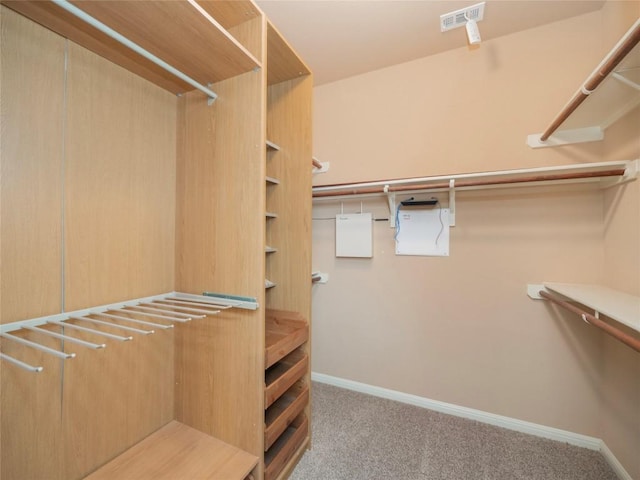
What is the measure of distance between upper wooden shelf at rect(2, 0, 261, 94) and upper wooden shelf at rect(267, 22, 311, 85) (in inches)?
5.1

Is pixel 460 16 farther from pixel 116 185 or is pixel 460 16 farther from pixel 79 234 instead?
pixel 79 234

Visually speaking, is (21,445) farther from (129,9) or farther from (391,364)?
(391,364)

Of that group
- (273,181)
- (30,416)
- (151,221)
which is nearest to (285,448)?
(30,416)

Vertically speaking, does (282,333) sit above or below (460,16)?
below

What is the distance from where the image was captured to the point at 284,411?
4.34 feet

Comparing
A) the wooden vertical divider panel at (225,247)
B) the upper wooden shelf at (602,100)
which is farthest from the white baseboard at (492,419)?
the upper wooden shelf at (602,100)

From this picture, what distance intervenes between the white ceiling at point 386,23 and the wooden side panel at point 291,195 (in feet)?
1.43

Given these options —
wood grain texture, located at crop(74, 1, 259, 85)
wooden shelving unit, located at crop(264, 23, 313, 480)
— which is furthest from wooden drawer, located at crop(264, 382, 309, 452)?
wood grain texture, located at crop(74, 1, 259, 85)

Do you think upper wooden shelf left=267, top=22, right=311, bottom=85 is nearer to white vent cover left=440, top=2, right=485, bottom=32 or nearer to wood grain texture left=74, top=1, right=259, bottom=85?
wood grain texture left=74, top=1, right=259, bottom=85

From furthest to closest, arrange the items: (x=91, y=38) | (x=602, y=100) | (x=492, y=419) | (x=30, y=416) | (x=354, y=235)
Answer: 1. (x=354, y=235)
2. (x=492, y=419)
3. (x=602, y=100)
4. (x=91, y=38)
5. (x=30, y=416)

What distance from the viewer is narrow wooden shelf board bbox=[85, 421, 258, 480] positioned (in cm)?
106

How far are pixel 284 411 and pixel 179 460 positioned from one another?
0.48 meters

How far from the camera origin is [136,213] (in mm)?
1233

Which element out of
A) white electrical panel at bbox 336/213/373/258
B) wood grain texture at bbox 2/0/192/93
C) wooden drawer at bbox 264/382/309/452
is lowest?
wooden drawer at bbox 264/382/309/452
